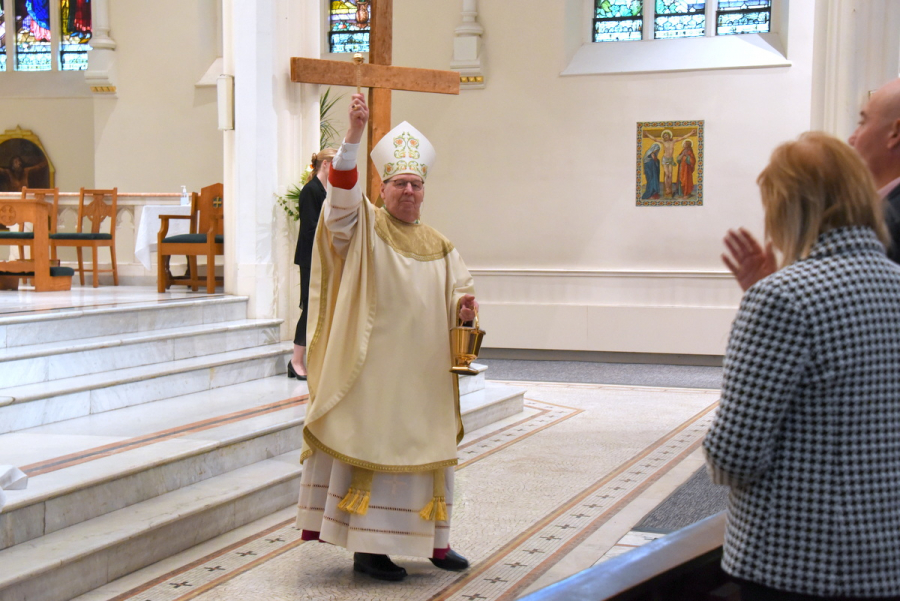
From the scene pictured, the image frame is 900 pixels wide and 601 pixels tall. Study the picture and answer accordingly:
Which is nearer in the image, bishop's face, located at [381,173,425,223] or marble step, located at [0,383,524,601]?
marble step, located at [0,383,524,601]

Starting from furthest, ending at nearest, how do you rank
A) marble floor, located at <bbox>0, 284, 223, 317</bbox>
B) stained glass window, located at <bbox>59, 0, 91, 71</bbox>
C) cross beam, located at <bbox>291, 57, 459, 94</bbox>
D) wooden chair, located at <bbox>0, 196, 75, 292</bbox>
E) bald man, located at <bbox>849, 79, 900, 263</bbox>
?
stained glass window, located at <bbox>59, 0, 91, 71</bbox>
wooden chair, located at <bbox>0, 196, 75, 292</bbox>
marble floor, located at <bbox>0, 284, 223, 317</bbox>
cross beam, located at <bbox>291, 57, 459, 94</bbox>
bald man, located at <bbox>849, 79, 900, 263</bbox>

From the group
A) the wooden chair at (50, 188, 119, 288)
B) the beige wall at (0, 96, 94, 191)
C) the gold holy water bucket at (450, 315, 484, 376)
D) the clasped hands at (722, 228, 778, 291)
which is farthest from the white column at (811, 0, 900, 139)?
the beige wall at (0, 96, 94, 191)

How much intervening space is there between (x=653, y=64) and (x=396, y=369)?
7860 millimetres

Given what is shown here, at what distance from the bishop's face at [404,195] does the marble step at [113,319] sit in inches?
102

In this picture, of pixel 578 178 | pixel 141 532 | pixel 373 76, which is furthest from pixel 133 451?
pixel 578 178

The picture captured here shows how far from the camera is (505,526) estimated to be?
419 cm

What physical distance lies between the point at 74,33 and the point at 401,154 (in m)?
11.3

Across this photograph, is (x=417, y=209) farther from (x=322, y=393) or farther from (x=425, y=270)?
(x=322, y=393)

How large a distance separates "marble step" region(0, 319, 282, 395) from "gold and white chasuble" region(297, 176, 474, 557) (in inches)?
82.8

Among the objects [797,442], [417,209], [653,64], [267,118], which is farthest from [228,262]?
[797,442]

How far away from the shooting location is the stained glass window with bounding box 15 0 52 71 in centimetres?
1311

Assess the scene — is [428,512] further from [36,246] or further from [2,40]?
[2,40]

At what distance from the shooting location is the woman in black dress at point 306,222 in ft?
19.4

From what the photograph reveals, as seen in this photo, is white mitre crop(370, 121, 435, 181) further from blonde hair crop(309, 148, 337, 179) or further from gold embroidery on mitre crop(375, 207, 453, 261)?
blonde hair crop(309, 148, 337, 179)
